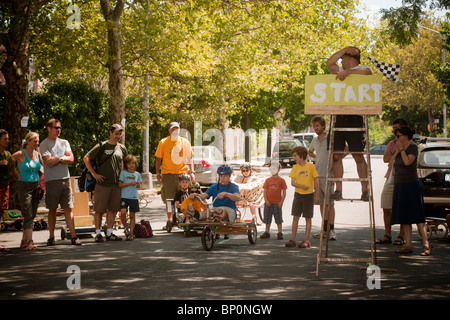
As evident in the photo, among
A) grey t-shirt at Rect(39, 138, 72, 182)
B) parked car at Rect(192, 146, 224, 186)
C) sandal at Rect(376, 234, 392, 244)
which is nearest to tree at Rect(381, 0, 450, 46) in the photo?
sandal at Rect(376, 234, 392, 244)

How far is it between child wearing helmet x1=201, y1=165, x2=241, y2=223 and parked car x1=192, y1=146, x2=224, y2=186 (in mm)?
13023

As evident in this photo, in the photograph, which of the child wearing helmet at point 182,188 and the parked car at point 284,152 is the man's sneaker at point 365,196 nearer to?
the child wearing helmet at point 182,188

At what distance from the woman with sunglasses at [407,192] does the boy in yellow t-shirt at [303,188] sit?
1.35 meters

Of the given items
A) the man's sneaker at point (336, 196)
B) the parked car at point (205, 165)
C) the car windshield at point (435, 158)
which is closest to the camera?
the man's sneaker at point (336, 196)

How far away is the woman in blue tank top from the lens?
1120 cm

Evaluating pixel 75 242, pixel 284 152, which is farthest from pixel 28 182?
pixel 284 152

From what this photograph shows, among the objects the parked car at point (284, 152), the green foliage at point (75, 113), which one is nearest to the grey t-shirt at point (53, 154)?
the green foliage at point (75, 113)

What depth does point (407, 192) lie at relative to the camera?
10312 mm

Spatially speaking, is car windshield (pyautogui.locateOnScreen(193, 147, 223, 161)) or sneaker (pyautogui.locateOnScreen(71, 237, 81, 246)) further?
car windshield (pyautogui.locateOnScreen(193, 147, 223, 161))

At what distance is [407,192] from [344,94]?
270cm

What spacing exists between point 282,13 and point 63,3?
7385 mm

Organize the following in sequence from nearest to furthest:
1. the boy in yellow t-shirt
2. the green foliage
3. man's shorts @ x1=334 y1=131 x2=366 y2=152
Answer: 1. man's shorts @ x1=334 y1=131 x2=366 y2=152
2. the boy in yellow t-shirt
3. the green foliage

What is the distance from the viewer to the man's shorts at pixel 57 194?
37.1ft

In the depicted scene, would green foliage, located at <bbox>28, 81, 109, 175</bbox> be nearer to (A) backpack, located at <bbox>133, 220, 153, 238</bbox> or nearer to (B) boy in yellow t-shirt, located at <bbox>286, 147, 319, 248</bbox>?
(A) backpack, located at <bbox>133, 220, 153, 238</bbox>
